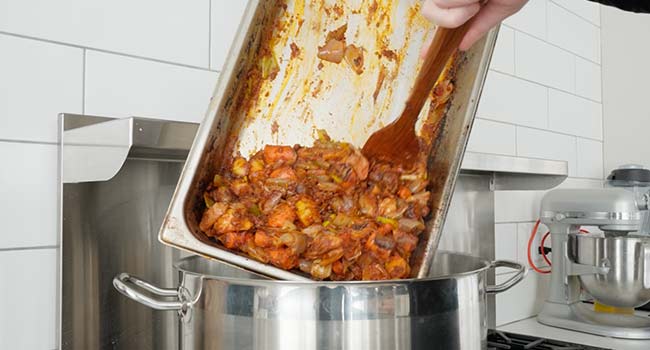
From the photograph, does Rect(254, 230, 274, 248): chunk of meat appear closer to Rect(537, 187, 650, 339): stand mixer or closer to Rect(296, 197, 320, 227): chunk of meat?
Rect(296, 197, 320, 227): chunk of meat

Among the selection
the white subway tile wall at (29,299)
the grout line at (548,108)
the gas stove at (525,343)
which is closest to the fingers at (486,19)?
the white subway tile wall at (29,299)

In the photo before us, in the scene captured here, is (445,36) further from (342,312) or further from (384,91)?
(342,312)

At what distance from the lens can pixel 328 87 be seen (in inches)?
30.0

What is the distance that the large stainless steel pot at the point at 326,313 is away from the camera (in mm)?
509

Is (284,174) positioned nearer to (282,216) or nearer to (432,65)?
(282,216)

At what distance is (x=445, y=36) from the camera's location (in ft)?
2.09

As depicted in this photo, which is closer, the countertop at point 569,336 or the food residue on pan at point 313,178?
the food residue on pan at point 313,178

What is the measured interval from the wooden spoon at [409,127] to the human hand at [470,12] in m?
0.04

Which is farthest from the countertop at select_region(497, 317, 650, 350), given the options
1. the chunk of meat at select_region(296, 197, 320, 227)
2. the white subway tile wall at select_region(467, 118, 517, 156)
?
the chunk of meat at select_region(296, 197, 320, 227)

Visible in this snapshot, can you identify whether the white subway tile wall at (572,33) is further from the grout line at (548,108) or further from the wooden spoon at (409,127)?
the wooden spoon at (409,127)

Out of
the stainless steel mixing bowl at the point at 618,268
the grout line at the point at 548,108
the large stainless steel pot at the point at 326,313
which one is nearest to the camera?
the large stainless steel pot at the point at 326,313

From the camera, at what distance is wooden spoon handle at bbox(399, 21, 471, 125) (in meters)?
0.64

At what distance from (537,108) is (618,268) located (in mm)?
453

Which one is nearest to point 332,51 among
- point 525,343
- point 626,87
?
point 525,343
